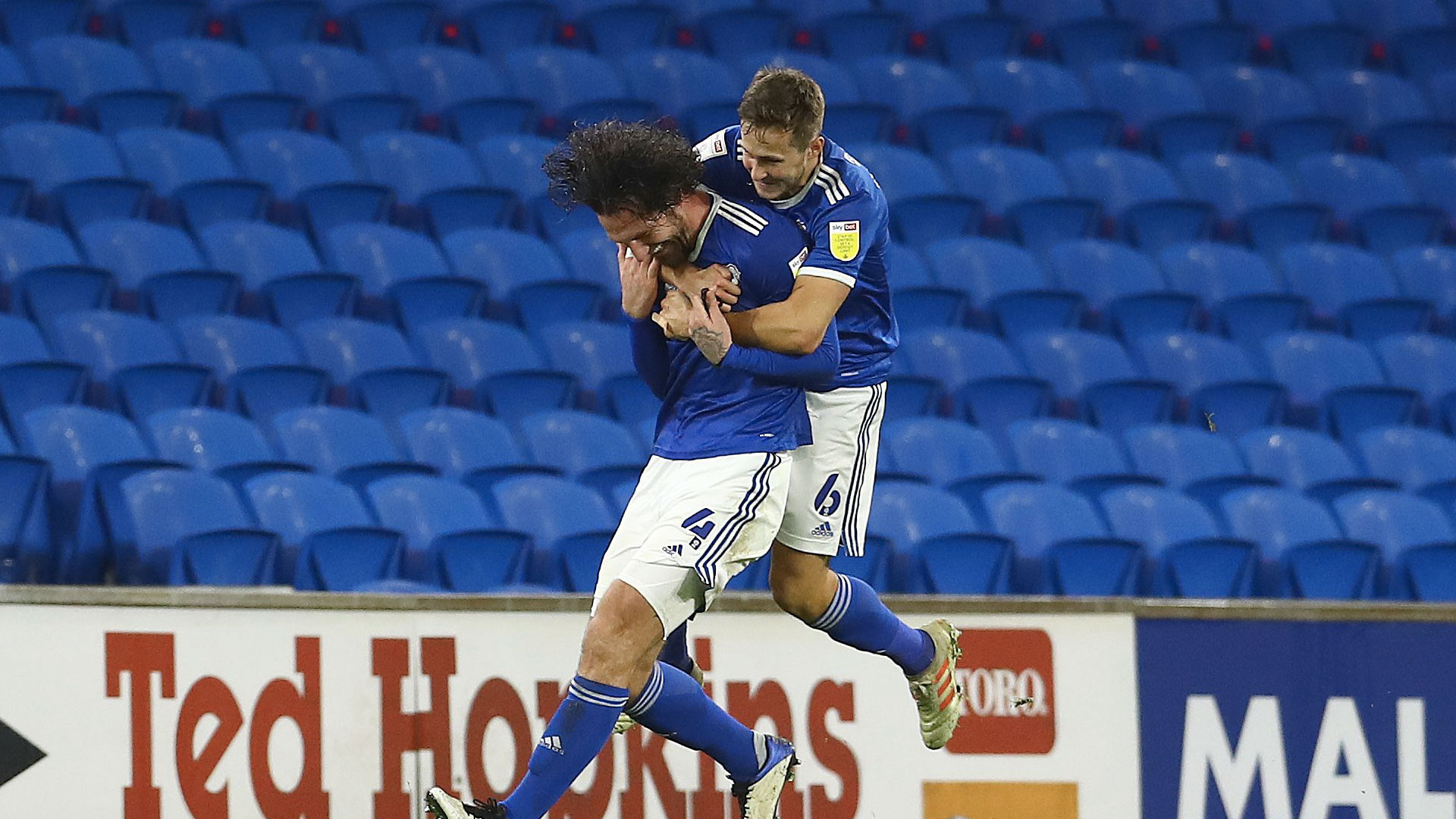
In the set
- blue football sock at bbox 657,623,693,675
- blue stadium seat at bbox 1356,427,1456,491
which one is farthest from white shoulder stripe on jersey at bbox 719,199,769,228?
blue stadium seat at bbox 1356,427,1456,491

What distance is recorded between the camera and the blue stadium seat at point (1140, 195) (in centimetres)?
953

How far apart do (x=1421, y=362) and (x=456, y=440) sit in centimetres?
454

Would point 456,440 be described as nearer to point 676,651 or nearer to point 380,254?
point 380,254

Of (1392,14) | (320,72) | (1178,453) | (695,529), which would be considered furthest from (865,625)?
(1392,14)

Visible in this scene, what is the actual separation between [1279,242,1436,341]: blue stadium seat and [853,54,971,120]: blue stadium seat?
1923 millimetres

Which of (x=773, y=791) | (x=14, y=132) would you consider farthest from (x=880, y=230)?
(x=14, y=132)

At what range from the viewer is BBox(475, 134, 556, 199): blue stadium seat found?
884 cm

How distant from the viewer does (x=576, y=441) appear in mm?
7203

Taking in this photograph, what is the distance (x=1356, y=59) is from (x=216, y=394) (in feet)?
23.1

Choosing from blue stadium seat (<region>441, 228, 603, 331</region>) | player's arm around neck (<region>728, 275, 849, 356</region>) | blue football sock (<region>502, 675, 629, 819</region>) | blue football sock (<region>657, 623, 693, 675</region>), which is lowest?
blue football sock (<region>502, 675, 629, 819</region>)

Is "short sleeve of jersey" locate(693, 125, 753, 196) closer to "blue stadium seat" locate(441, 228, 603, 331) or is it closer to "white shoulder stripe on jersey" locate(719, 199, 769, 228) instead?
"white shoulder stripe on jersey" locate(719, 199, 769, 228)

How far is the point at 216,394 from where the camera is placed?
7070mm

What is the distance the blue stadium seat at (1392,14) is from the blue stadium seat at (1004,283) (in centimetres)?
358

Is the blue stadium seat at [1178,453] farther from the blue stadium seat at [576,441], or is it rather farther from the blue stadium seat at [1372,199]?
the blue stadium seat at [1372,199]
